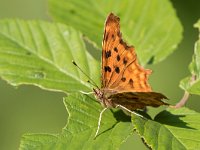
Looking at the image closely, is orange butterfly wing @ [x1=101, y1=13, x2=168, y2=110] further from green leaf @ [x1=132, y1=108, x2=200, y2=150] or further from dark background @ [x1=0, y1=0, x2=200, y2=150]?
dark background @ [x1=0, y1=0, x2=200, y2=150]

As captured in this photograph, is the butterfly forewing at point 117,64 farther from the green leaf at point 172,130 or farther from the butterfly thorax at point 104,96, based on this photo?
the green leaf at point 172,130

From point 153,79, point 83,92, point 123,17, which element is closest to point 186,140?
point 83,92

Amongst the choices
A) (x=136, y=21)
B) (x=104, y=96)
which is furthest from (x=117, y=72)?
(x=136, y=21)

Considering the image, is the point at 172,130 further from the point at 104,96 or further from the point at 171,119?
the point at 104,96

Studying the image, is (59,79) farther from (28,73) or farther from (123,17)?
Answer: (123,17)

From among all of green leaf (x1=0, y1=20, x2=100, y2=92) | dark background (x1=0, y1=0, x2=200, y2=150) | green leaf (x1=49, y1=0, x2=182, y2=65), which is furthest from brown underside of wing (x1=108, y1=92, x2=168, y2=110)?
dark background (x1=0, y1=0, x2=200, y2=150)

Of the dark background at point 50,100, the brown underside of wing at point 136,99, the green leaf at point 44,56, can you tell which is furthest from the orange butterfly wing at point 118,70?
the dark background at point 50,100
